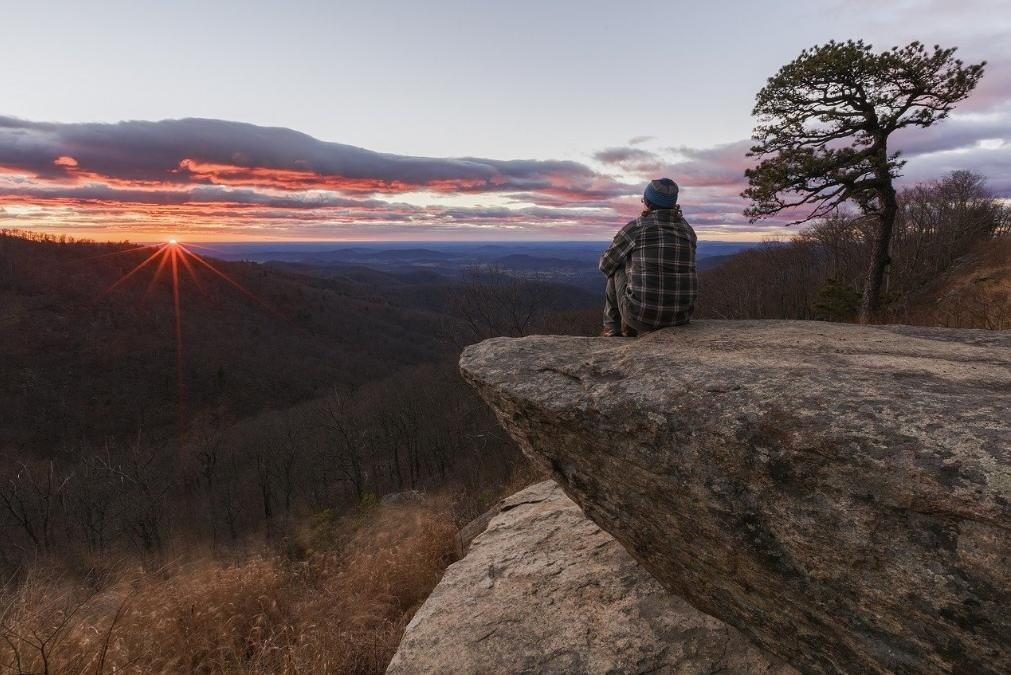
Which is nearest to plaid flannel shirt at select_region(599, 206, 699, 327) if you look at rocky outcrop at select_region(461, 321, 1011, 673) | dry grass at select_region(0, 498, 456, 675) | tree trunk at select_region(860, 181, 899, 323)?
rocky outcrop at select_region(461, 321, 1011, 673)

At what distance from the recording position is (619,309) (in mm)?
5879

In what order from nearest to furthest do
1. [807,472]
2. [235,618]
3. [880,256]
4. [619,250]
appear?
[807,472] < [619,250] < [235,618] < [880,256]

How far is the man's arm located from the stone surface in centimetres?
337

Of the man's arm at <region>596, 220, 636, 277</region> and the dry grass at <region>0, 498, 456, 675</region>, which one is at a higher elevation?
the man's arm at <region>596, 220, 636, 277</region>

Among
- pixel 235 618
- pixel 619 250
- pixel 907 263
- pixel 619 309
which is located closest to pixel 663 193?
pixel 619 250

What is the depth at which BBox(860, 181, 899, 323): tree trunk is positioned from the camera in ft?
48.2

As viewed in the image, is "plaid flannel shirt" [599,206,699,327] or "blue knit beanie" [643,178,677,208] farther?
"blue knit beanie" [643,178,677,208]

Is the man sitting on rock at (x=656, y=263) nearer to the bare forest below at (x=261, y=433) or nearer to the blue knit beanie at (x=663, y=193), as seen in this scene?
the blue knit beanie at (x=663, y=193)

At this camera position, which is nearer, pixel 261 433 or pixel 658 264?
pixel 658 264

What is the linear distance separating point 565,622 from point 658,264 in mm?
3798

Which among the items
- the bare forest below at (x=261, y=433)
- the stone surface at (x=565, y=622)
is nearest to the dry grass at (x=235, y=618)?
the bare forest below at (x=261, y=433)

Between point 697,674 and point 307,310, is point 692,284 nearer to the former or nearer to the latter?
point 697,674

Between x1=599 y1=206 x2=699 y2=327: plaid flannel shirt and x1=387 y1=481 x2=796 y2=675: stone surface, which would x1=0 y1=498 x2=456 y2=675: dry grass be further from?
x1=599 y1=206 x2=699 y2=327: plaid flannel shirt

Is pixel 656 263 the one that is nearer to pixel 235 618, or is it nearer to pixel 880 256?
pixel 235 618
